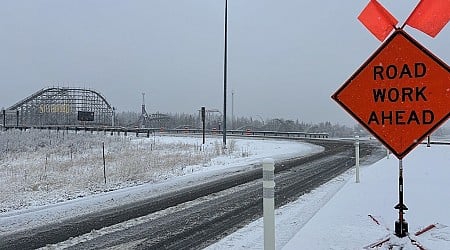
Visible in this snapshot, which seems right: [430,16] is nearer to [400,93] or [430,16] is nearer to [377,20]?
[377,20]

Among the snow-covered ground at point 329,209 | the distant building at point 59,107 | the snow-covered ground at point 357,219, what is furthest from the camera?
the distant building at point 59,107

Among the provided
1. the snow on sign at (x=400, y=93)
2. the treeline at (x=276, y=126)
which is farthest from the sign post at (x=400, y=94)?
the treeline at (x=276, y=126)

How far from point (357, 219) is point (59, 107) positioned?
104208mm

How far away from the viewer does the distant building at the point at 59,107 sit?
103m

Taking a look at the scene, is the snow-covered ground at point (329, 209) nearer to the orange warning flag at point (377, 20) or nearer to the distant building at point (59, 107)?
the orange warning flag at point (377, 20)

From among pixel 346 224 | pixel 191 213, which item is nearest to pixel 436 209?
pixel 346 224

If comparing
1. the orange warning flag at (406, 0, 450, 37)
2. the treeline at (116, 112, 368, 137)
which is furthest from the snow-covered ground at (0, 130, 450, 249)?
the treeline at (116, 112, 368, 137)

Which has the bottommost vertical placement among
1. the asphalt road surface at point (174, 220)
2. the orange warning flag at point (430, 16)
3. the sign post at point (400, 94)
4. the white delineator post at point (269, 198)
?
the asphalt road surface at point (174, 220)

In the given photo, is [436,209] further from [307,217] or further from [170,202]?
[170,202]

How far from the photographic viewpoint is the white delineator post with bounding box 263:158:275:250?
4543 millimetres

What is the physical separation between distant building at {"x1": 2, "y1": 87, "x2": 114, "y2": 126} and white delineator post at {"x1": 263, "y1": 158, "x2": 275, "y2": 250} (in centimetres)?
10104

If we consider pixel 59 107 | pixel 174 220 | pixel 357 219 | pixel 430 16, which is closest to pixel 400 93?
pixel 430 16

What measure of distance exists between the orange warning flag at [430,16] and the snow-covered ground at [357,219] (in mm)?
2581

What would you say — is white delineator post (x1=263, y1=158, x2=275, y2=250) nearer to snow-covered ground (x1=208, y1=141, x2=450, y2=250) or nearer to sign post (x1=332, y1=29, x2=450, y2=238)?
snow-covered ground (x1=208, y1=141, x2=450, y2=250)
